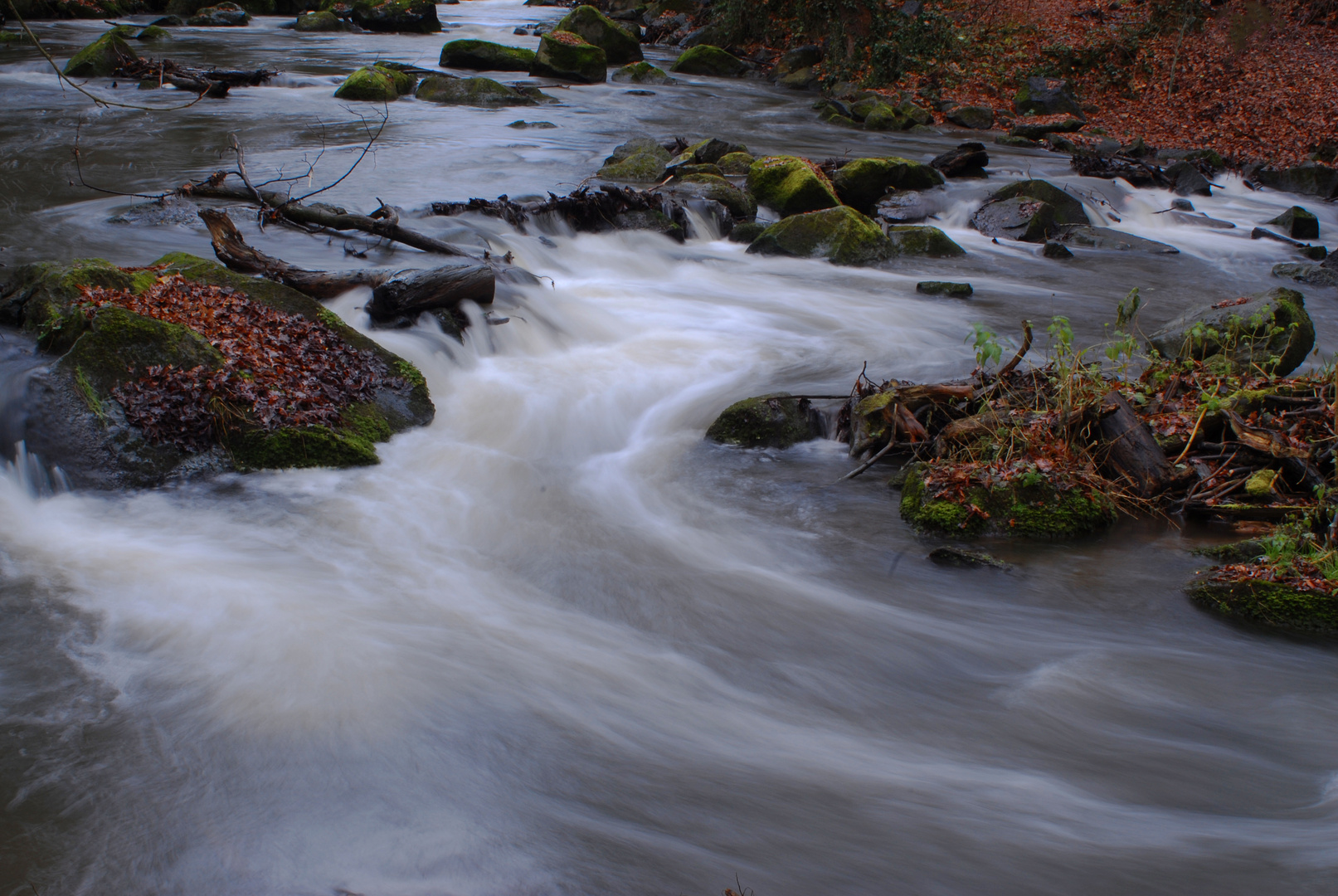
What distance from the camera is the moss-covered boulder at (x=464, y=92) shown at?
2033 centimetres

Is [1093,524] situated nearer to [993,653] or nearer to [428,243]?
[993,653]

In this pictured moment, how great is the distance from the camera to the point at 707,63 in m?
27.9

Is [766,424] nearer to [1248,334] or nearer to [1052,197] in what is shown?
[1248,334]

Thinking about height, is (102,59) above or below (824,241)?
above

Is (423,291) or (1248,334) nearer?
(1248,334)

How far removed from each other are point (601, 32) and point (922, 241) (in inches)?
790

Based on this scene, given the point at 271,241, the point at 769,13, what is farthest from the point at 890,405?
the point at 769,13

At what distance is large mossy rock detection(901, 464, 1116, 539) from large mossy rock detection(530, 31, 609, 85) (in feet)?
75.9

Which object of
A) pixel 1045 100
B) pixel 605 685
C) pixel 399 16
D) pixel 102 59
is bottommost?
pixel 605 685

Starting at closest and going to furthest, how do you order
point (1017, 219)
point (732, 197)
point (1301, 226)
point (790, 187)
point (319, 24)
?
A: point (732, 197)
point (790, 187)
point (1017, 219)
point (1301, 226)
point (319, 24)

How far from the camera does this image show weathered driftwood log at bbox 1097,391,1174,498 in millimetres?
5289

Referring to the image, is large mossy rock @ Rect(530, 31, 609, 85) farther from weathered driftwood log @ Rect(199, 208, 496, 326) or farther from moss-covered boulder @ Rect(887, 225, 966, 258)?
weathered driftwood log @ Rect(199, 208, 496, 326)

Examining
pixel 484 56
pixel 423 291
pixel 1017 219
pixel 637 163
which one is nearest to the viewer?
pixel 423 291

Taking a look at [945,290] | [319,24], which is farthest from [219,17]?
[945,290]
